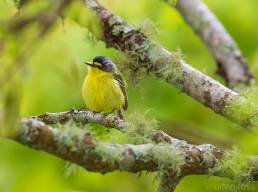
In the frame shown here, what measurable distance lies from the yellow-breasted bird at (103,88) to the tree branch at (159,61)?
2.47 ft

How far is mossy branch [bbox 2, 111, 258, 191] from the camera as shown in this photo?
2.45 meters

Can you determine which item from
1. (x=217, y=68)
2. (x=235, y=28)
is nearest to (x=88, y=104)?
(x=217, y=68)

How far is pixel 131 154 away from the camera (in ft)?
9.05

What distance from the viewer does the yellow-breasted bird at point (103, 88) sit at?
5.25 meters

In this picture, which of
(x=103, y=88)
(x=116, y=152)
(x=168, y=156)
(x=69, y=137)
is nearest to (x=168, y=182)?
(x=168, y=156)

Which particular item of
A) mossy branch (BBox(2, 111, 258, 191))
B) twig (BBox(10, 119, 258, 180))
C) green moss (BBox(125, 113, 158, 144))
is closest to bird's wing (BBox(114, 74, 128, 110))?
mossy branch (BBox(2, 111, 258, 191))

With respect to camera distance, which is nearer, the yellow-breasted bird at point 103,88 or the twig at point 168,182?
the twig at point 168,182

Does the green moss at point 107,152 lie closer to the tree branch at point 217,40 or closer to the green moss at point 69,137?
the green moss at point 69,137

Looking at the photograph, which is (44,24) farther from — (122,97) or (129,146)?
(122,97)

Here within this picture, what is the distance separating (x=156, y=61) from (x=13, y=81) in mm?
2508

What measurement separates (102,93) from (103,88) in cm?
6

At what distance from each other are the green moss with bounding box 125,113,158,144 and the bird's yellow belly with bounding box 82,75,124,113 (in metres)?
1.86

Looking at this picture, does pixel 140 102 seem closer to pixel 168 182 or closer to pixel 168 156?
pixel 168 182

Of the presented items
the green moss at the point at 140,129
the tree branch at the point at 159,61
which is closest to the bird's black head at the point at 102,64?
the tree branch at the point at 159,61
